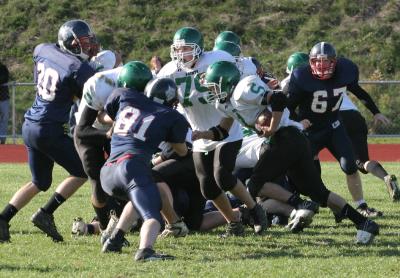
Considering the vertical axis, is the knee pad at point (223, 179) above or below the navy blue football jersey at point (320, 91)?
below

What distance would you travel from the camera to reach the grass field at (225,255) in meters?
5.25

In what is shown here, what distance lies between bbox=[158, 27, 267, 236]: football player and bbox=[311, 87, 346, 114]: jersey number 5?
1.16 meters

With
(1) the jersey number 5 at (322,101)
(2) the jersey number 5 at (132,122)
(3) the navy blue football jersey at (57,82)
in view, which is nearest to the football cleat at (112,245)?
(2) the jersey number 5 at (132,122)

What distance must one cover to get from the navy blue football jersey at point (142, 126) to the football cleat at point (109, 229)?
711 mm

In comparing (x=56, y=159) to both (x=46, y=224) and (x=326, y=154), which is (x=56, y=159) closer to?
(x=46, y=224)

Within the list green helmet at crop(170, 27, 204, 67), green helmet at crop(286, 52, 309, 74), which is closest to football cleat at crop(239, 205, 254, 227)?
green helmet at crop(170, 27, 204, 67)

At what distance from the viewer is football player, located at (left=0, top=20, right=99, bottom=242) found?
253 inches

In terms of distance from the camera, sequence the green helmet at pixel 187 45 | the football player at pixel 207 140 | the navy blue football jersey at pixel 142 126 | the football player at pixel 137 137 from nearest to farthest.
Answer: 1. the football player at pixel 137 137
2. the navy blue football jersey at pixel 142 126
3. the football player at pixel 207 140
4. the green helmet at pixel 187 45

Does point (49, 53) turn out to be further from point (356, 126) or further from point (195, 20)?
point (195, 20)

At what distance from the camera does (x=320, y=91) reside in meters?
7.62

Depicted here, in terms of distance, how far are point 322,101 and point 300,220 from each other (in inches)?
52.4

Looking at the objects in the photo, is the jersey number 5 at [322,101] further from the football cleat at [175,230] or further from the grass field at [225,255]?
the football cleat at [175,230]

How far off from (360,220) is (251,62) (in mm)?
1880

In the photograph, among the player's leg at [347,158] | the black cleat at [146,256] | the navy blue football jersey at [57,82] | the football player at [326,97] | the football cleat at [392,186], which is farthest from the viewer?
the football cleat at [392,186]
